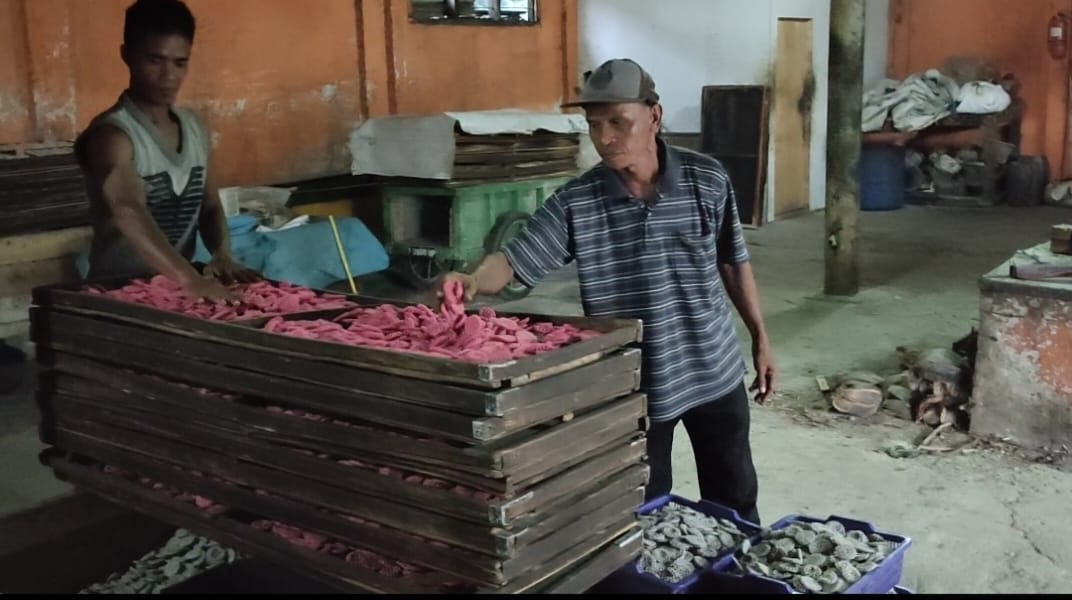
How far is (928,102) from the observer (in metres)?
11.6

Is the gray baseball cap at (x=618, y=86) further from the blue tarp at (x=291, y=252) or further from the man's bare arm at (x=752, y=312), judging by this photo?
the blue tarp at (x=291, y=252)

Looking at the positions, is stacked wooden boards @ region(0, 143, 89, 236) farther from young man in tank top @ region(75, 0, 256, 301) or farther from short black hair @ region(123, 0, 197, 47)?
short black hair @ region(123, 0, 197, 47)

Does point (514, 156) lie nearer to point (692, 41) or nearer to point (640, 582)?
point (692, 41)

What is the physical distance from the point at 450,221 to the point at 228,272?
161 inches

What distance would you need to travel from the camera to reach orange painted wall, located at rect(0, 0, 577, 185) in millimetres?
5863

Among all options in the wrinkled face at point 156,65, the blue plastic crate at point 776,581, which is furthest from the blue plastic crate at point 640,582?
the wrinkled face at point 156,65

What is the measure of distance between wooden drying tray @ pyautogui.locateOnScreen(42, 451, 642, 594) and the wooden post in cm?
536

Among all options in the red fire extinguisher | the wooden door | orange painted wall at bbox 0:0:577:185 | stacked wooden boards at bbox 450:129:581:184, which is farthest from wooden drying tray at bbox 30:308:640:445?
the red fire extinguisher

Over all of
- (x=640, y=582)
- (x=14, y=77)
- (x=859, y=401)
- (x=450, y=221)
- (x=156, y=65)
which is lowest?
(x=859, y=401)

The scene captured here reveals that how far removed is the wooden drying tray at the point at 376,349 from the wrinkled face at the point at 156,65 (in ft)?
2.15

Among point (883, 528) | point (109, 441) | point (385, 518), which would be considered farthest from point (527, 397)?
point (883, 528)

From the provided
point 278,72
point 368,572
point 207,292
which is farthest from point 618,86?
point 278,72

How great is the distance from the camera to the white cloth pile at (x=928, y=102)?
11.4 meters

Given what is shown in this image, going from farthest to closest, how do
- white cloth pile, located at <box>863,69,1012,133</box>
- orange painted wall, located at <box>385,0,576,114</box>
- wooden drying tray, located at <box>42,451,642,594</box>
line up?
white cloth pile, located at <box>863,69,1012,133</box> < orange painted wall, located at <box>385,0,576,114</box> < wooden drying tray, located at <box>42,451,642,594</box>
